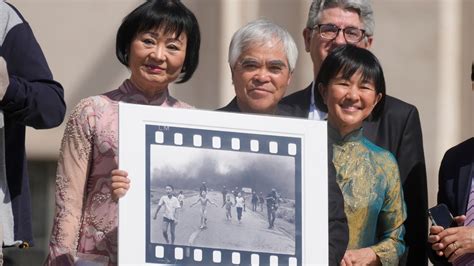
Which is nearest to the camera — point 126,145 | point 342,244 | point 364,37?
point 126,145

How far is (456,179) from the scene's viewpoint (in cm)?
594

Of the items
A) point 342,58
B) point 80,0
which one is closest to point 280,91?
point 342,58

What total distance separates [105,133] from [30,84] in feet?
1.17

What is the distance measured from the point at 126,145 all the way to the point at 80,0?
365 centimetres

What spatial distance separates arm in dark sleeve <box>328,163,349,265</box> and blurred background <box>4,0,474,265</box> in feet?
8.25

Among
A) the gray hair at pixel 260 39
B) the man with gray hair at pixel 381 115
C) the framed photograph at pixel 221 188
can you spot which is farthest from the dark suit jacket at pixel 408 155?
the framed photograph at pixel 221 188

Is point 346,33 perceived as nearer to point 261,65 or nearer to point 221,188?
point 261,65

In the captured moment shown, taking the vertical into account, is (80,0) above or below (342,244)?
above

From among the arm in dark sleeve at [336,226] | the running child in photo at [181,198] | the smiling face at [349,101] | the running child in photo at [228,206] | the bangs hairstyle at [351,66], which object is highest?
the bangs hairstyle at [351,66]

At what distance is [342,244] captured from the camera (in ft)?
18.5

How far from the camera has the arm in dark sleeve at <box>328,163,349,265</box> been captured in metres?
5.60

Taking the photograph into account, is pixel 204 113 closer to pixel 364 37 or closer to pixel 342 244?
pixel 342 244

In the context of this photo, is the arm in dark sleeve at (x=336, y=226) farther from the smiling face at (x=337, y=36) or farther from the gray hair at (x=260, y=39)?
the smiling face at (x=337, y=36)

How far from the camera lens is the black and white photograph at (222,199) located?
17.0 feet
